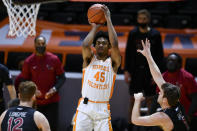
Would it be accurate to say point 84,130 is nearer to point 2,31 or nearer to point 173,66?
point 173,66

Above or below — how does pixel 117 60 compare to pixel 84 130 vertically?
above

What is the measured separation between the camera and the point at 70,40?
10.1 meters

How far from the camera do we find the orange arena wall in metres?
9.44

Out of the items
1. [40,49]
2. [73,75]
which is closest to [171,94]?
[40,49]

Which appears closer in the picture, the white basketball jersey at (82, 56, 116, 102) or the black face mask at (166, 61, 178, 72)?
the white basketball jersey at (82, 56, 116, 102)

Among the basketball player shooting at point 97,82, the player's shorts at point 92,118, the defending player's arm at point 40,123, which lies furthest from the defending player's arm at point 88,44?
the defending player's arm at point 40,123

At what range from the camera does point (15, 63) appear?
934 cm

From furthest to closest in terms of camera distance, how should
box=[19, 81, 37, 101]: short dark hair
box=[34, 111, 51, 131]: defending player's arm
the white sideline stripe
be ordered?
the white sideline stripe, box=[19, 81, 37, 101]: short dark hair, box=[34, 111, 51, 131]: defending player's arm

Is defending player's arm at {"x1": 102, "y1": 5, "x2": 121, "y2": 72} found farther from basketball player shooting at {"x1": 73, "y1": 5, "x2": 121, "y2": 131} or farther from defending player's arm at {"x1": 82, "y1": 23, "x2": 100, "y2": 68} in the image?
defending player's arm at {"x1": 82, "y1": 23, "x2": 100, "y2": 68}

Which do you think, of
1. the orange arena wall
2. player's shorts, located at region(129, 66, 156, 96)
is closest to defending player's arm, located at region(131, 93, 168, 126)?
player's shorts, located at region(129, 66, 156, 96)

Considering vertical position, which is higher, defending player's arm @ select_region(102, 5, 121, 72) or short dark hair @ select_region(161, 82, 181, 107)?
defending player's arm @ select_region(102, 5, 121, 72)

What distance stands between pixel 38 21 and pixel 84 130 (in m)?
5.75

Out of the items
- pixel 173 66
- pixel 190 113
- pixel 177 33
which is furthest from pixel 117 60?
pixel 177 33

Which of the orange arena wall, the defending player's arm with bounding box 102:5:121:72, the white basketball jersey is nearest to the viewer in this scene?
the defending player's arm with bounding box 102:5:121:72
